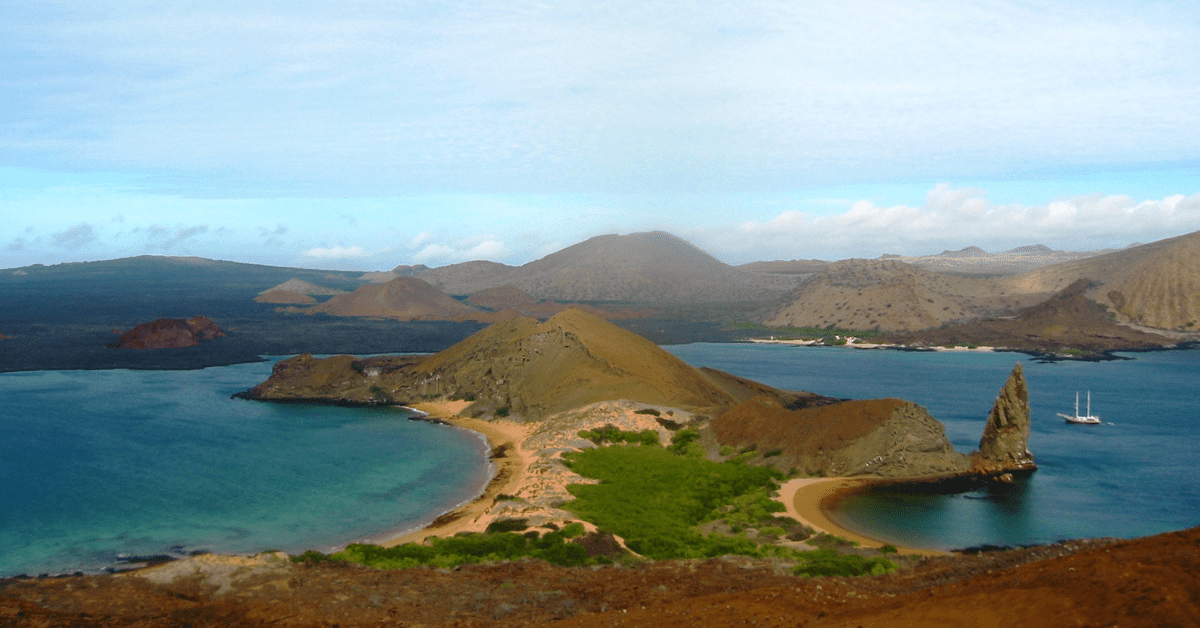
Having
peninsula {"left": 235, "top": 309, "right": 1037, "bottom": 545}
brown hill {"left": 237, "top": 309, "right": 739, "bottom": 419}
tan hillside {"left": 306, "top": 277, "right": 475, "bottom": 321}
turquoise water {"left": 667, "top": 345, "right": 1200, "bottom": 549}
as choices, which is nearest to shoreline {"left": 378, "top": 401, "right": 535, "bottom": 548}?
peninsula {"left": 235, "top": 309, "right": 1037, "bottom": 545}

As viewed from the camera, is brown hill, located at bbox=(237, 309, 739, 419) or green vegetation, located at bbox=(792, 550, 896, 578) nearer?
green vegetation, located at bbox=(792, 550, 896, 578)

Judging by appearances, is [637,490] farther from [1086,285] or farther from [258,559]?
[1086,285]

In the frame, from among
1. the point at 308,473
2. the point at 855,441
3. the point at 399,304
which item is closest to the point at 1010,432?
the point at 855,441

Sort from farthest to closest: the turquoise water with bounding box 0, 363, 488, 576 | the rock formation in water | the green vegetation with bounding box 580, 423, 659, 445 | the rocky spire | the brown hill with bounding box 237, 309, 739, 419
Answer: the rock formation in water, the brown hill with bounding box 237, 309, 739, 419, the green vegetation with bounding box 580, 423, 659, 445, the rocky spire, the turquoise water with bounding box 0, 363, 488, 576

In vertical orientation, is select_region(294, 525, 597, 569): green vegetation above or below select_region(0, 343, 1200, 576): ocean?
above

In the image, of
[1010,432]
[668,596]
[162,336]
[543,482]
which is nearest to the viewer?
[668,596]

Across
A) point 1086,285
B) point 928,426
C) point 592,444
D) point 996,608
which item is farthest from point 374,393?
point 1086,285

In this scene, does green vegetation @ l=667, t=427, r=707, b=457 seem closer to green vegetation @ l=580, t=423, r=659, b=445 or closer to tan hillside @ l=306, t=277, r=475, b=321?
green vegetation @ l=580, t=423, r=659, b=445

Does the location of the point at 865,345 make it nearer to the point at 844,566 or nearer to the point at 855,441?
the point at 855,441
